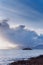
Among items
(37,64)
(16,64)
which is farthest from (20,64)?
(37,64)

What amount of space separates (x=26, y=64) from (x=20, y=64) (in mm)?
1492

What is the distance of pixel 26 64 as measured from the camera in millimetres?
49188

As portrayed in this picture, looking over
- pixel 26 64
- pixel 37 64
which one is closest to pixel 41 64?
pixel 37 64

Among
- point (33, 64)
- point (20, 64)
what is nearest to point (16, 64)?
point (20, 64)

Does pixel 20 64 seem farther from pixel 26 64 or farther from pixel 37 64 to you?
pixel 37 64

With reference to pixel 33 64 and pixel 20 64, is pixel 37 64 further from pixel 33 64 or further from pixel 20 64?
pixel 20 64

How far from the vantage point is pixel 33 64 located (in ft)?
157

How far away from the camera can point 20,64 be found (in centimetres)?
4947

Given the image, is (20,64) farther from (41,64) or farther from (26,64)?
(41,64)

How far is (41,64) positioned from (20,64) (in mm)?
5398

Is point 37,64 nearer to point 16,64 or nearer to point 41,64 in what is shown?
point 41,64

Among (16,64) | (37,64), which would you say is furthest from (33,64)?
(16,64)

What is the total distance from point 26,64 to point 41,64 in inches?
156

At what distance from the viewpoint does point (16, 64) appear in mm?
50062
